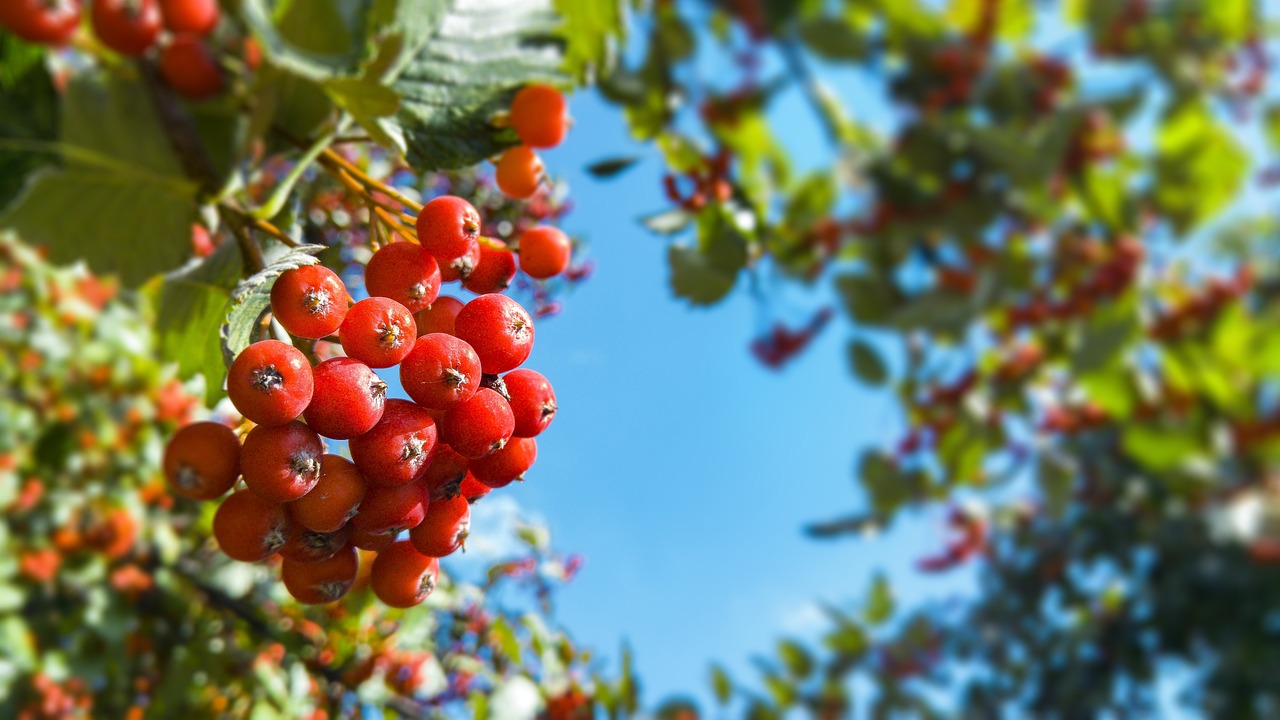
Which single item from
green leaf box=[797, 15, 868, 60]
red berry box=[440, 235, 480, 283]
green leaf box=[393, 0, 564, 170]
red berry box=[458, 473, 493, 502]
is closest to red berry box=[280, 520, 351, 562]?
red berry box=[458, 473, 493, 502]

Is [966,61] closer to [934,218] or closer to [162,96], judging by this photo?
[934,218]

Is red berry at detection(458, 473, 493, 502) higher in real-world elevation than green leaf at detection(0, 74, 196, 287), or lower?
lower

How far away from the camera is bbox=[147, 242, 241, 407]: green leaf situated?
0.85m

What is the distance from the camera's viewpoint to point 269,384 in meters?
0.55

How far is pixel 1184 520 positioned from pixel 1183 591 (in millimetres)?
463

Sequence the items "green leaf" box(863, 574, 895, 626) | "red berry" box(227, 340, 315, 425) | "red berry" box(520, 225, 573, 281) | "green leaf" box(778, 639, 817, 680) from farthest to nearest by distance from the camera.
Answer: "green leaf" box(863, 574, 895, 626)
"green leaf" box(778, 639, 817, 680)
"red berry" box(520, 225, 573, 281)
"red berry" box(227, 340, 315, 425)

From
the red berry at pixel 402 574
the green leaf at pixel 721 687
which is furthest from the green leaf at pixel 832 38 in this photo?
the red berry at pixel 402 574

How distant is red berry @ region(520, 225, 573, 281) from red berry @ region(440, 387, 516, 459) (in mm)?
227

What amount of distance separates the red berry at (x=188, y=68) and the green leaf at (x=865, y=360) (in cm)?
380

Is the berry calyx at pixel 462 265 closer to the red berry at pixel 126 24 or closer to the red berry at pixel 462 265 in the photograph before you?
the red berry at pixel 462 265

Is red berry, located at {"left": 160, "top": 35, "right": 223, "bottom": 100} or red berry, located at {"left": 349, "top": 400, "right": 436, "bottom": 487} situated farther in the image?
red berry, located at {"left": 160, "top": 35, "right": 223, "bottom": 100}

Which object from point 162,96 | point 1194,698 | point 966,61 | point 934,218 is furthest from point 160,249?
point 1194,698

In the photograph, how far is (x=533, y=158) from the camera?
2.96 feet

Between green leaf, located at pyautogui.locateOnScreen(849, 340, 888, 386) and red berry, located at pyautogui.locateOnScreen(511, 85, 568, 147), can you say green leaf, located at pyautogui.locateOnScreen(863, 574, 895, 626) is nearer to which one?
green leaf, located at pyautogui.locateOnScreen(849, 340, 888, 386)
